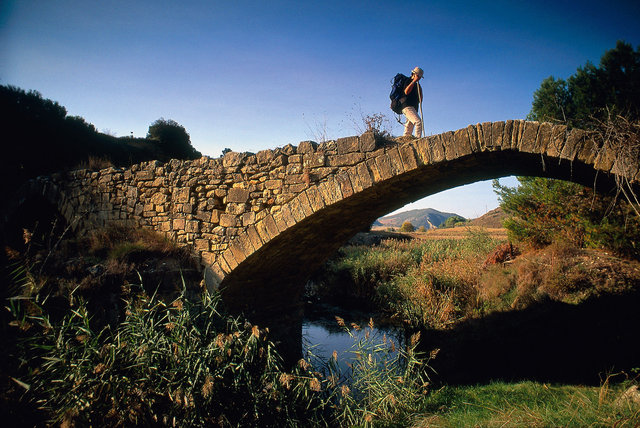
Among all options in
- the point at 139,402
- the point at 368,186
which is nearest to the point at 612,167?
the point at 368,186

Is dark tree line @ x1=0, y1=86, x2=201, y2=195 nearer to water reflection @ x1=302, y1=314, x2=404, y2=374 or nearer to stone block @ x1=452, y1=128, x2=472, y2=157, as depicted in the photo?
water reflection @ x1=302, y1=314, x2=404, y2=374

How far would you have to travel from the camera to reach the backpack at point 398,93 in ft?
15.6

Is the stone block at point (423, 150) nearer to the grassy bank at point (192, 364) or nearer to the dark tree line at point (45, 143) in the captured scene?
the grassy bank at point (192, 364)

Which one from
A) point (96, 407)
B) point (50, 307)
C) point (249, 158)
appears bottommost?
point (96, 407)

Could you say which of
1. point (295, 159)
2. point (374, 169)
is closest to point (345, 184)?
point (374, 169)

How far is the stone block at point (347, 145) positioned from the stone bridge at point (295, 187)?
0.01m

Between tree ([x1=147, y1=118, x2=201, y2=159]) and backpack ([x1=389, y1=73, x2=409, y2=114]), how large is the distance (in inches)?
543

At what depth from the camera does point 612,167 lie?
3.08m

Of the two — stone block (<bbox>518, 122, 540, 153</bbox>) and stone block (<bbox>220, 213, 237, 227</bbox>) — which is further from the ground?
stone block (<bbox>518, 122, 540, 153</bbox>)

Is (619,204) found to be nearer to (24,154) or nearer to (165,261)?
(165,261)

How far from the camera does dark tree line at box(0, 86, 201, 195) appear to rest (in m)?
9.39

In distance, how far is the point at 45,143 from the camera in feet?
35.4

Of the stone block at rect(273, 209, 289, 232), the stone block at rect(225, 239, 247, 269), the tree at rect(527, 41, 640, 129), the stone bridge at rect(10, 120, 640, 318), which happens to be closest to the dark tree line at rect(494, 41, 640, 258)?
the tree at rect(527, 41, 640, 129)

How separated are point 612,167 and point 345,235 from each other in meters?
4.01
